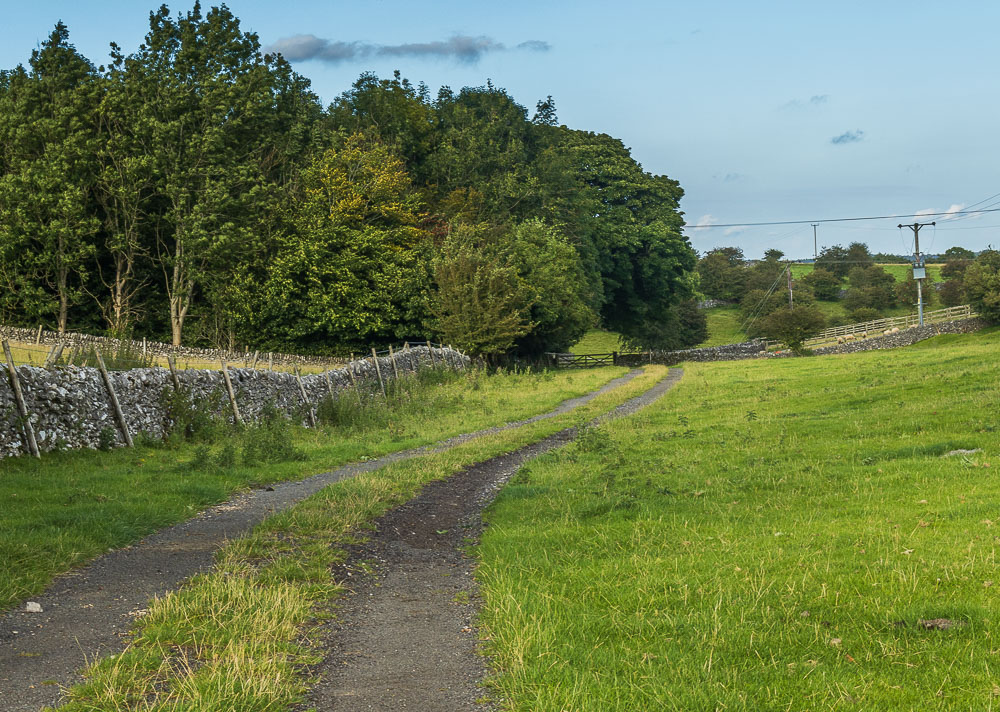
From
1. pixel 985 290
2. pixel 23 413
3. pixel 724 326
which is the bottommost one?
pixel 724 326

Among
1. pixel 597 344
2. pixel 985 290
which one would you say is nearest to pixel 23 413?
pixel 985 290

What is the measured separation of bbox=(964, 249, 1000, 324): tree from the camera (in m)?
65.1

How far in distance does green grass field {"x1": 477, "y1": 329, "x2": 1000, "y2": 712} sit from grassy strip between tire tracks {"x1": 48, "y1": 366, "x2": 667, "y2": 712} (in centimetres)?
155

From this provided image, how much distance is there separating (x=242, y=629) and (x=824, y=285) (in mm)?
128564

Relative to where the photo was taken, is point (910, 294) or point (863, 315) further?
point (910, 294)

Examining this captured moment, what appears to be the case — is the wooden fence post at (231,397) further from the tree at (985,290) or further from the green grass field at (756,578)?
the tree at (985,290)

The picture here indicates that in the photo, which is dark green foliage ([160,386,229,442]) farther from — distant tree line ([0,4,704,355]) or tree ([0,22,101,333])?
tree ([0,22,101,333])

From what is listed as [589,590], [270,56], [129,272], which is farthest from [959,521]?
[270,56]

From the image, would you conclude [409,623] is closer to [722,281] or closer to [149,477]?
[149,477]

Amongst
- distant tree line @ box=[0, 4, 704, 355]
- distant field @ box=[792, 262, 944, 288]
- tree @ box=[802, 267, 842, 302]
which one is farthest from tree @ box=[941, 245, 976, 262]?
distant tree line @ box=[0, 4, 704, 355]

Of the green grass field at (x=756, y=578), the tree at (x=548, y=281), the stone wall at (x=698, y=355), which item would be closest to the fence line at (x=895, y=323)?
the stone wall at (x=698, y=355)

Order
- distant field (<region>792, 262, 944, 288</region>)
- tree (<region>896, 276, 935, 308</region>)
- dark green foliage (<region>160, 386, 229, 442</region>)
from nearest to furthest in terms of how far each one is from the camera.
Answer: dark green foliage (<region>160, 386, 229, 442</region>) < tree (<region>896, 276, 935, 308</region>) < distant field (<region>792, 262, 944, 288</region>)

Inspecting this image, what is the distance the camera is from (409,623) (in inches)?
272

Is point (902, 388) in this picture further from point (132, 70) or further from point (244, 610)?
point (132, 70)
